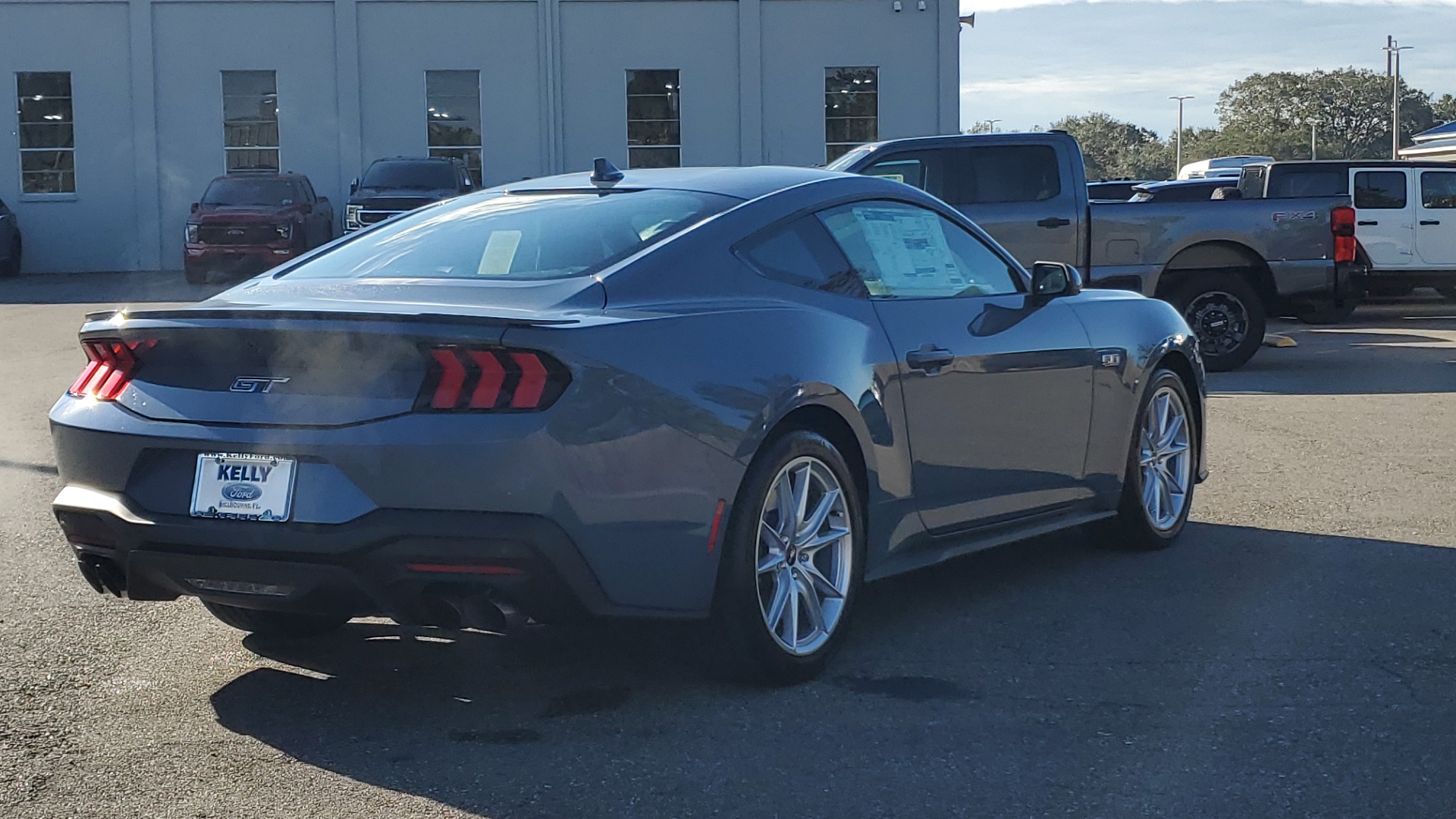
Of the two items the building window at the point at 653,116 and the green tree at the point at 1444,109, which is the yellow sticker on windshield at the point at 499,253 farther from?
the green tree at the point at 1444,109

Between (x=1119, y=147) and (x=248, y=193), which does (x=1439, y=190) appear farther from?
(x=1119, y=147)

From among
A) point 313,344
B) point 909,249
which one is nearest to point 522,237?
point 313,344

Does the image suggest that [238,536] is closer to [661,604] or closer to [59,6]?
[661,604]

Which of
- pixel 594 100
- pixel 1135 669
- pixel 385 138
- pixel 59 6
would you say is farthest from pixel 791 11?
pixel 1135 669

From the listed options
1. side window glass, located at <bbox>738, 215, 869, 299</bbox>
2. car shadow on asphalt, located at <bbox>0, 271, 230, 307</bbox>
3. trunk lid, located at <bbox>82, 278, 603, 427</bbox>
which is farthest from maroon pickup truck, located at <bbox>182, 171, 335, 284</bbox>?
trunk lid, located at <bbox>82, 278, 603, 427</bbox>

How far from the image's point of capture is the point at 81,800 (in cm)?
383

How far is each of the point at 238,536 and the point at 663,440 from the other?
105cm

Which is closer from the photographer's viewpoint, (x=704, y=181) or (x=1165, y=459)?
(x=704, y=181)

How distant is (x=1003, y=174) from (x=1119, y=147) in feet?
470

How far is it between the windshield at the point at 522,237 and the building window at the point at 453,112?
92.0 feet

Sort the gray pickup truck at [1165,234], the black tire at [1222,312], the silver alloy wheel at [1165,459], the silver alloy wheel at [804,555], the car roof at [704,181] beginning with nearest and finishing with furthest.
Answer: the silver alloy wheel at [804,555]
the car roof at [704,181]
the silver alloy wheel at [1165,459]
the gray pickup truck at [1165,234]
the black tire at [1222,312]

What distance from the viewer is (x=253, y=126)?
3262 cm

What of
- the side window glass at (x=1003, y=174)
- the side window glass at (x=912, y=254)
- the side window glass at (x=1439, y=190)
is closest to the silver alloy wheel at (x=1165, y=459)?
the side window glass at (x=912, y=254)

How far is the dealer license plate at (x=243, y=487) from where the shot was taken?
4191mm
